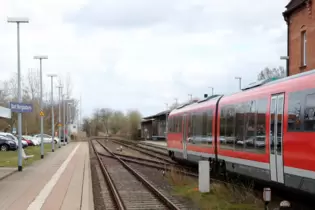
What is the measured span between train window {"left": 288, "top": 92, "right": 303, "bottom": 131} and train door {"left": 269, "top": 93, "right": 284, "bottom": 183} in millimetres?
448

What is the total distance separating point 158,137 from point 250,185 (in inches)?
2619

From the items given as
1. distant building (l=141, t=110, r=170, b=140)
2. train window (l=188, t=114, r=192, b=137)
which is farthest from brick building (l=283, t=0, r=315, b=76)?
distant building (l=141, t=110, r=170, b=140)

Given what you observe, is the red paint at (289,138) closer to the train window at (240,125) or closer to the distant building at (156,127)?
the train window at (240,125)

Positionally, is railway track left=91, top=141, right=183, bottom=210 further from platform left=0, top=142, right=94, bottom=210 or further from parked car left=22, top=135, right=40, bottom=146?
parked car left=22, top=135, right=40, bottom=146

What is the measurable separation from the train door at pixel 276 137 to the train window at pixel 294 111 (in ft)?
1.47

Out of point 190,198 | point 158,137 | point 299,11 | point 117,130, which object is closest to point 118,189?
point 190,198

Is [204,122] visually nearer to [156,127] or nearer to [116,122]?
[156,127]

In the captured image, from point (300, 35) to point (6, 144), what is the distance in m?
27.8

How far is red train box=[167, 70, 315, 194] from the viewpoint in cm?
977

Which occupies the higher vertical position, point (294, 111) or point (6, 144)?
point (294, 111)

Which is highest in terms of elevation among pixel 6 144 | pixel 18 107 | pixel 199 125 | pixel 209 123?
pixel 18 107

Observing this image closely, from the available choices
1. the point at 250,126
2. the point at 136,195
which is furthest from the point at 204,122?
the point at 250,126

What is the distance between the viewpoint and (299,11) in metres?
31.2

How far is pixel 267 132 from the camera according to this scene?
11.8m
